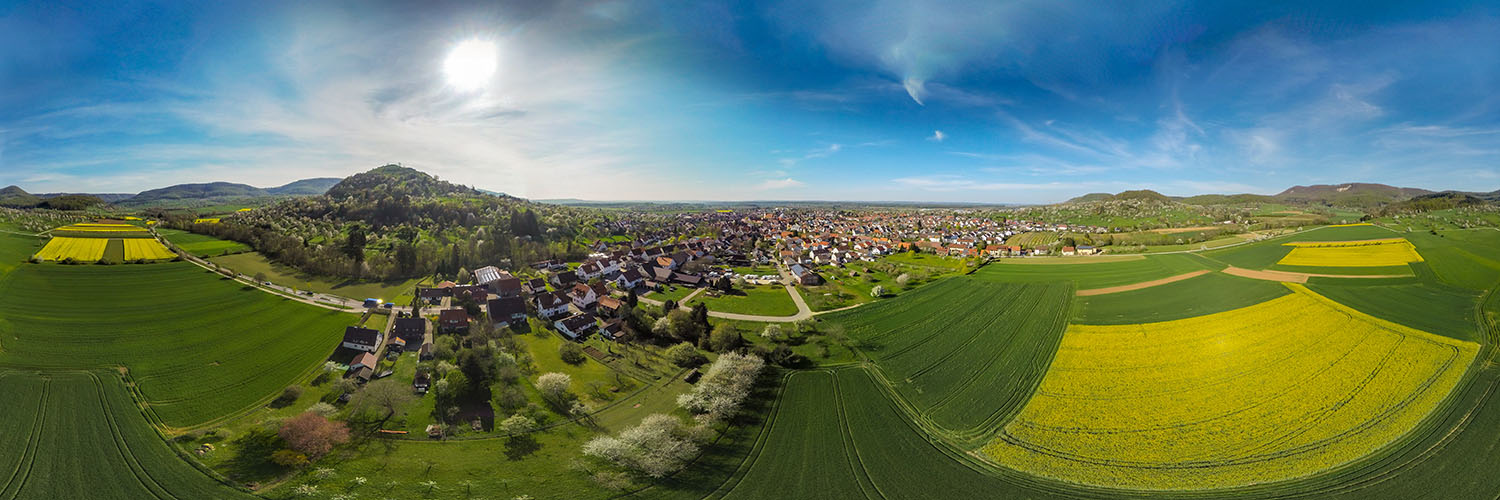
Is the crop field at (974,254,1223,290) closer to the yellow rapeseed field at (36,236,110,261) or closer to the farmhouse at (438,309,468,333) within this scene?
the farmhouse at (438,309,468,333)

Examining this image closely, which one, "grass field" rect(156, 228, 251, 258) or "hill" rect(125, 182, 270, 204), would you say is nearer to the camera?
"grass field" rect(156, 228, 251, 258)

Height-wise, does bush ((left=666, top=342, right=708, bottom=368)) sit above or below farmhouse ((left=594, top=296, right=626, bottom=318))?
below

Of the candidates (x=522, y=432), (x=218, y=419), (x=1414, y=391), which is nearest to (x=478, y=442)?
(x=522, y=432)

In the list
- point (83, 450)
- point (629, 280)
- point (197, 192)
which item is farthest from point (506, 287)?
point (197, 192)

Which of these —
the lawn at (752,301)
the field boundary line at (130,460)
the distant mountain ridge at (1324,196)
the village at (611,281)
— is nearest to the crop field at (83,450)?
the field boundary line at (130,460)

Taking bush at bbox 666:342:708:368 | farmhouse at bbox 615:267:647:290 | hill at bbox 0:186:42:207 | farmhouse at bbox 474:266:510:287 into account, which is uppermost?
hill at bbox 0:186:42:207

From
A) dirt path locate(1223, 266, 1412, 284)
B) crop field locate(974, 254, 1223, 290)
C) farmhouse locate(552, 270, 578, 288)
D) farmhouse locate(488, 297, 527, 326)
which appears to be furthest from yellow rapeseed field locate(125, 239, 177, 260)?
dirt path locate(1223, 266, 1412, 284)

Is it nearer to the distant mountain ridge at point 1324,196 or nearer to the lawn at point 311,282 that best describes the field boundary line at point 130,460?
the lawn at point 311,282

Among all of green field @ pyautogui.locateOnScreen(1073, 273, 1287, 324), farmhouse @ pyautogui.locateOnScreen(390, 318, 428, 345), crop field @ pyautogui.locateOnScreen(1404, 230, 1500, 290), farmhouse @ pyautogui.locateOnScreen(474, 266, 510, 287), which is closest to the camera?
farmhouse @ pyautogui.locateOnScreen(390, 318, 428, 345)
